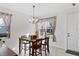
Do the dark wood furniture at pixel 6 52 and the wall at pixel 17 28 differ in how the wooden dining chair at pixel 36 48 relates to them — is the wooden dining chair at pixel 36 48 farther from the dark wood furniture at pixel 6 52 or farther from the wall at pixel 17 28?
the dark wood furniture at pixel 6 52

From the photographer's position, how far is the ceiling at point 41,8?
5.32 feet

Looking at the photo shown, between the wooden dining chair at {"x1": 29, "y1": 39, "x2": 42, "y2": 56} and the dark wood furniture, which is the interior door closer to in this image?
the wooden dining chair at {"x1": 29, "y1": 39, "x2": 42, "y2": 56}

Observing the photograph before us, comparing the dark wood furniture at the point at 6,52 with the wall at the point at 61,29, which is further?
the wall at the point at 61,29

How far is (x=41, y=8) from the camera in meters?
1.68

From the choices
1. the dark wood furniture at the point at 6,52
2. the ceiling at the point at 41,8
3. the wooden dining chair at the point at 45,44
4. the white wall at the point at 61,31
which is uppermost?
the ceiling at the point at 41,8

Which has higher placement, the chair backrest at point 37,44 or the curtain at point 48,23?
the curtain at point 48,23

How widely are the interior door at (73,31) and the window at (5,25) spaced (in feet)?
3.53

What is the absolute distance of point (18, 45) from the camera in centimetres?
167

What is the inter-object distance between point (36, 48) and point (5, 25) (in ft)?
2.23

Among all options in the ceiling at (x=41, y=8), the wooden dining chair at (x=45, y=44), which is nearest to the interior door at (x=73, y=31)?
the ceiling at (x=41, y=8)

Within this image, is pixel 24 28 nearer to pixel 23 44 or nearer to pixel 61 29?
pixel 23 44

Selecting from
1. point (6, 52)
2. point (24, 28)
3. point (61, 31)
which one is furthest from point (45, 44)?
point (6, 52)

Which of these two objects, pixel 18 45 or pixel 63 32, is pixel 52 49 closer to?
pixel 63 32

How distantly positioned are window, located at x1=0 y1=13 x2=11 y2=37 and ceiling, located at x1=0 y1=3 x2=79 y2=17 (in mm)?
175
